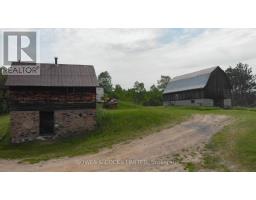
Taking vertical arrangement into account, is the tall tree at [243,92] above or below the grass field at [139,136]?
above

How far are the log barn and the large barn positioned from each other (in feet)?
21.2

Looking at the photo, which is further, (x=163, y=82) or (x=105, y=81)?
(x=163, y=82)

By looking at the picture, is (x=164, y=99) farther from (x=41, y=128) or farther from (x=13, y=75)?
(x=13, y=75)

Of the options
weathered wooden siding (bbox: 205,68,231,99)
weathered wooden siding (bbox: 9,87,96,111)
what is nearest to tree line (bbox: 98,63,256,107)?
weathered wooden siding (bbox: 205,68,231,99)

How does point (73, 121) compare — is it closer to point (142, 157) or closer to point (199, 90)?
point (142, 157)

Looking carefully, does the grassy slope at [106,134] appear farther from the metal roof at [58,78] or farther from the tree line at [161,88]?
the metal roof at [58,78]

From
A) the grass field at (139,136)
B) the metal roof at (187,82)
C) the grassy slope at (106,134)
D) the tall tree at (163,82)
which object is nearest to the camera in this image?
the grass field at (139,136)

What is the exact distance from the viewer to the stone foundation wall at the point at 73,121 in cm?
1478

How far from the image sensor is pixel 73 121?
15133 millimetres

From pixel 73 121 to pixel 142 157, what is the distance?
6108mm

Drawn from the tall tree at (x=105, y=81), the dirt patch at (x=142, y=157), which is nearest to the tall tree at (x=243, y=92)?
the dirt patch at (x=142, y=157)

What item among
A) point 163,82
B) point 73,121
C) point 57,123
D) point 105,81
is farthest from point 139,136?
point 163,82

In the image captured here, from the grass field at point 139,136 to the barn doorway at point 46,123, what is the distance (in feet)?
3.38

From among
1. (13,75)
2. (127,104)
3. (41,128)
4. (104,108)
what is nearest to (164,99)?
(127,104)
